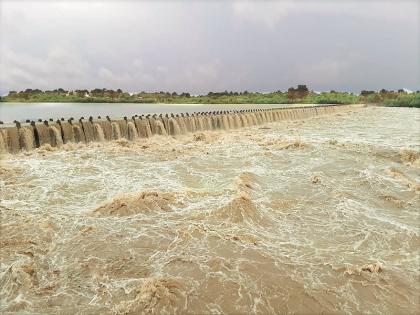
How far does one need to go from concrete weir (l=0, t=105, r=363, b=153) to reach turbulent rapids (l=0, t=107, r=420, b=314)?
173 centimetres

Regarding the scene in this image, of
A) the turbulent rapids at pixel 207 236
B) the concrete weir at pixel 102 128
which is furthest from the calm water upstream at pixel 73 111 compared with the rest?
the turbulent rapids at pixel 207 236

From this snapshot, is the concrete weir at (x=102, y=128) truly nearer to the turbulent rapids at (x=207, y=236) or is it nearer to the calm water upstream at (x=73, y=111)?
the turbulent rapids at (x=207, y=236)

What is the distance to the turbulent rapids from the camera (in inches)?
223

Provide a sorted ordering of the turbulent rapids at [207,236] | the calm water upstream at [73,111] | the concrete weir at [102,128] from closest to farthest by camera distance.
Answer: the turbulent rapids at [207,236]
the concrete weir at [102,128]
the calm water upstream at [73,111]

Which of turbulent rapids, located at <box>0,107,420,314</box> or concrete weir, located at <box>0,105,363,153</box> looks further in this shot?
concrete weir, located at <box>0,105,363,153</box>

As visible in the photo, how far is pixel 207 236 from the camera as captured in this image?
771cm

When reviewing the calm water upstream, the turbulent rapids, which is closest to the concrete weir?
the turbulent rapids

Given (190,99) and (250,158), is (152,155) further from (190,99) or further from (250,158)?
(190,99)

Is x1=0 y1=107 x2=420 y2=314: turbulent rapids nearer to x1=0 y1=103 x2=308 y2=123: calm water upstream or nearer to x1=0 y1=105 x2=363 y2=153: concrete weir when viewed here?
x1=0 y1=105 x2=363 y2=153: concrete weir

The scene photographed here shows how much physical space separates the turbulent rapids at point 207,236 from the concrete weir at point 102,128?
1732 mm

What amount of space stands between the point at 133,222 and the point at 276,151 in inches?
425

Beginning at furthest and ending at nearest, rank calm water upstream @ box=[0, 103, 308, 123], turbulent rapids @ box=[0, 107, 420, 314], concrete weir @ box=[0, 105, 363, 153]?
calm water upstream @ box=[0, 103, 308, 123]
concrete weir @ box=[0, 105, 363, 153]
turbulent rapids @ box=[0, 107, 420, 314]

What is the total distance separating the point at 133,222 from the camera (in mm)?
8516

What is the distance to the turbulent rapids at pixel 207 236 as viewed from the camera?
223 inches
